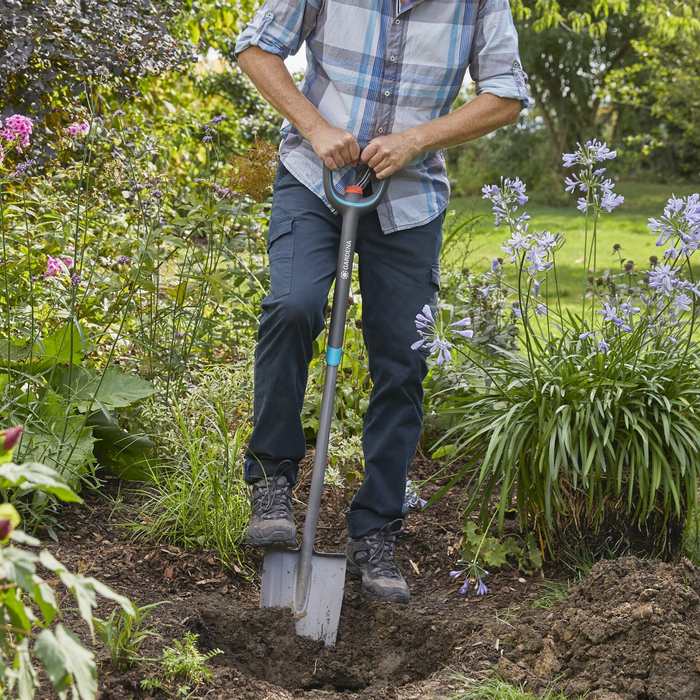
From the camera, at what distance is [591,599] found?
2.27m

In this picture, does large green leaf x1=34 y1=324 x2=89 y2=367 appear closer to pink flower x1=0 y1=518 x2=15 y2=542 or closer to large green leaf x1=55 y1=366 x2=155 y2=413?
large green leaf x1=55 y1=366 x2=155 y2=413

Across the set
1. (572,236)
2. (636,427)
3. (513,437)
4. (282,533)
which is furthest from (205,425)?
(572,236)

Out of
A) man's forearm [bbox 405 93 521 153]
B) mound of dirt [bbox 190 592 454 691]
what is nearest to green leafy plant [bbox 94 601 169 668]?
mound of dirt [bbox 190 592 454 691]

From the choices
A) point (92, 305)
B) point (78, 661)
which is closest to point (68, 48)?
point (92, 305)

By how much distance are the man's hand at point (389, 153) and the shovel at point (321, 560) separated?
8 cm

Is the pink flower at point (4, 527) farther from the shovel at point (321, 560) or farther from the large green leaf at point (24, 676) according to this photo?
the shovel at point (321, 560)

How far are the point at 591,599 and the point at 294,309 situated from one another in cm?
111

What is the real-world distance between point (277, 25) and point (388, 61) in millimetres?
337

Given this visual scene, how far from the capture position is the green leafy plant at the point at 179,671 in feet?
6.24

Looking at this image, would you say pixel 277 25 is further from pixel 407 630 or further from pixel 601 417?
pixel 407 630

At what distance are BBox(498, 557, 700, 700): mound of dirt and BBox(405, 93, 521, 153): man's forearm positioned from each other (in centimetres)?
128

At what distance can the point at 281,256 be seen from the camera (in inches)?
97.3

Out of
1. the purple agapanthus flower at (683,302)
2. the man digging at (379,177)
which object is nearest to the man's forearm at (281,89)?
the man digging at (379,177)

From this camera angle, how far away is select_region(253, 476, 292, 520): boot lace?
8.25ft
